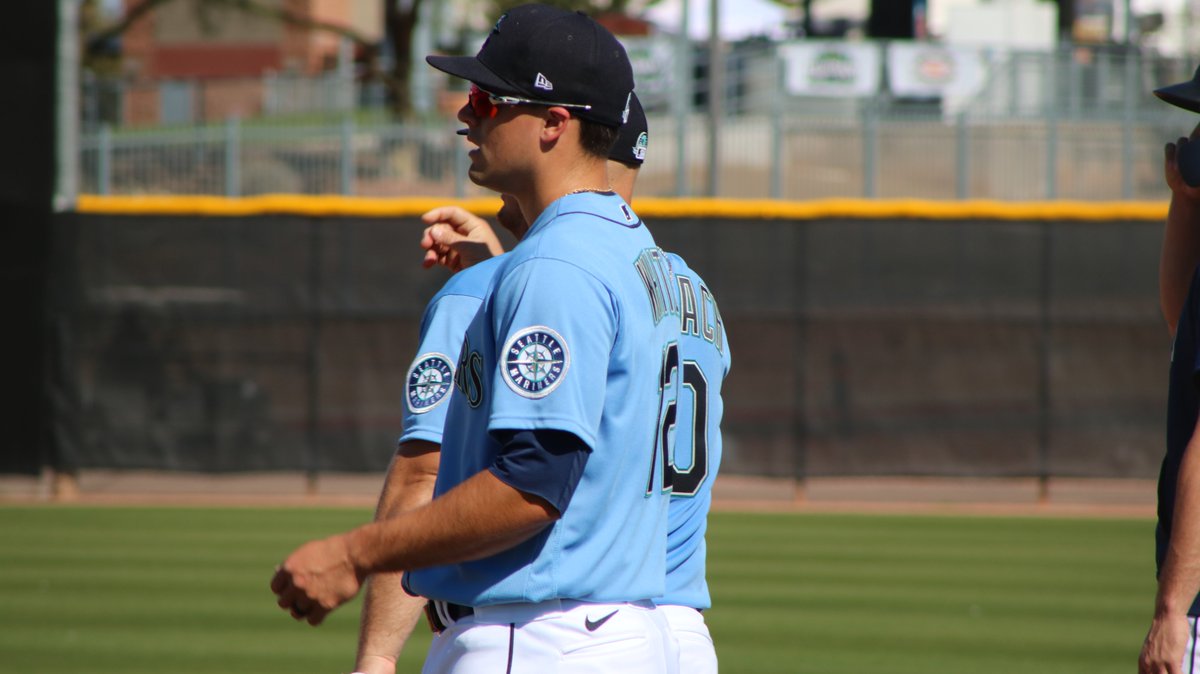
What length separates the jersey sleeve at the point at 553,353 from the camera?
2.04 meters

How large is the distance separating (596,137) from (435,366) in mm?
650

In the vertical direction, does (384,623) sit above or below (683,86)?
below

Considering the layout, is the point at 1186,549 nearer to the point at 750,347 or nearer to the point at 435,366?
the point at 435,366

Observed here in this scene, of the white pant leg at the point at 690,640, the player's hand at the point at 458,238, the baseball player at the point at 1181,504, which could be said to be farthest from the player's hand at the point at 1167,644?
the player's hand at the point at 458,238

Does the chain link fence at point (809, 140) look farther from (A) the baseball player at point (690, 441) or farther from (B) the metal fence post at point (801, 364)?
(A) the baseball player at point (690, 441)

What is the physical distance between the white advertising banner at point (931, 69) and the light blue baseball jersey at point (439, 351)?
91.3ft

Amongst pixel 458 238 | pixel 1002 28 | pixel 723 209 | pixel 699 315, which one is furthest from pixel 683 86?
pixel 699 315

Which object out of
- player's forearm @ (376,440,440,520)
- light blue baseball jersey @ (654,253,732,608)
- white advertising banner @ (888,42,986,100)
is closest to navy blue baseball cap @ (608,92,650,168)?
light blue baseball jersey @ (654,253,732,608)

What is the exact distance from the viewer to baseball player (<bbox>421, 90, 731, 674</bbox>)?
2711 millimetres

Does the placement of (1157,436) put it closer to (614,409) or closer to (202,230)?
(202,230)

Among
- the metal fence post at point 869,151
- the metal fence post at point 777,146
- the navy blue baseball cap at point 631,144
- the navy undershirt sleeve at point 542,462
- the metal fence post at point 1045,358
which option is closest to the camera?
the navy undershirt sleeve at point 542,462

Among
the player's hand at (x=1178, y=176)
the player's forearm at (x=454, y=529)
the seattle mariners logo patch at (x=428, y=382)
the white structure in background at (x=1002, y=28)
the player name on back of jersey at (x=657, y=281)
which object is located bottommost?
the player's forearm at (x=454, y=529)

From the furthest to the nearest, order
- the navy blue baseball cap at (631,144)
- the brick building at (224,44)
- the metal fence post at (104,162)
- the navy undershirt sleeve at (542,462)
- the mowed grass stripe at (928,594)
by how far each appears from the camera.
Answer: the brick building at (224,44) → the metal fence post at (104,162) → the mowed grass stripe at (928,594) → the navy blue baseball cap at (631,144) → the navy undershirt sleeve at (542,462)

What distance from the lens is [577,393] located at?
6.72 feet
